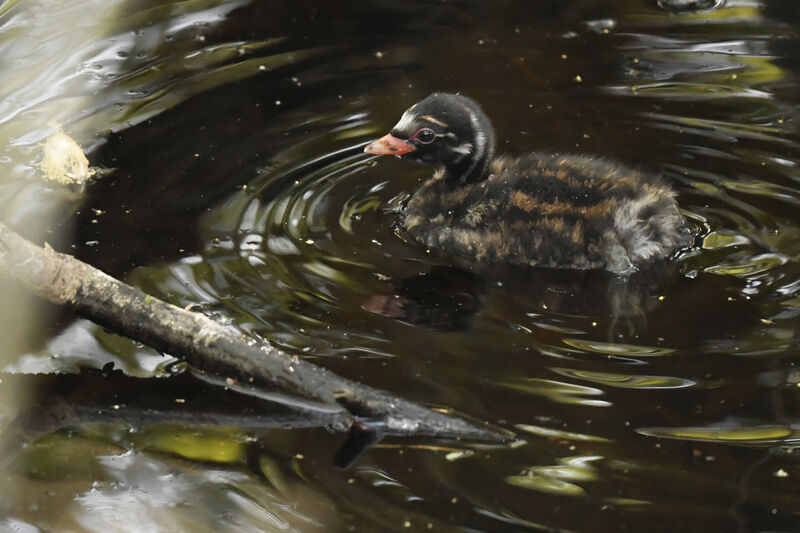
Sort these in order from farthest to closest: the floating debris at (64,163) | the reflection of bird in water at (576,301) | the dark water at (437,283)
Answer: the floating debris at (64,163) → the reflection of bird in water at (576,301) → the dark water at (437,283)

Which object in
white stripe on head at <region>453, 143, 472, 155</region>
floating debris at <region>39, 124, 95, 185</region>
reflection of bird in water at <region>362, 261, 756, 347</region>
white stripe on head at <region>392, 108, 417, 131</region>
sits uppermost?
floating debris at <region>39, 124, 95, 185</region>

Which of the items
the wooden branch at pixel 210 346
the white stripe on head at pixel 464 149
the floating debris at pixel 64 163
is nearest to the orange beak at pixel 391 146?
the white stripe on head at pixel 464 149

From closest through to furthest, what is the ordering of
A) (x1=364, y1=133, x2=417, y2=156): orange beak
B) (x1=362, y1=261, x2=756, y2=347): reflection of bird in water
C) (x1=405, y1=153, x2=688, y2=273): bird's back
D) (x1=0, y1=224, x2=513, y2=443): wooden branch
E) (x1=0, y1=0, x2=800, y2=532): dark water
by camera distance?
(x1=0, y1=0, x2=800, y2=532): dark water, (x1=0, y1=224, x2=513, y2=443): wooden branch, (x1=362, y1=261, x2=756, y2=347): reflection of bird in water, (x1=405, y1=153, x2=688, y2=273): bird's back, (x1=364, y1=133, x2=417, y2=156): orange beak

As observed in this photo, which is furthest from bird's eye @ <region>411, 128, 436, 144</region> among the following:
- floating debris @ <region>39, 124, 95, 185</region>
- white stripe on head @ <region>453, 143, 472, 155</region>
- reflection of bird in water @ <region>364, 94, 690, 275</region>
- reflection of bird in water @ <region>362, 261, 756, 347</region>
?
floating debris @ <region>39, 124, 95, 185</region>

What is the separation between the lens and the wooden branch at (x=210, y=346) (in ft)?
15.5

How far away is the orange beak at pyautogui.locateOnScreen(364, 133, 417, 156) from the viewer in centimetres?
648

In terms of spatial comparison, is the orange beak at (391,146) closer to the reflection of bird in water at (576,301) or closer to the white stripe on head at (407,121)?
the white stripe on head at (407,121)

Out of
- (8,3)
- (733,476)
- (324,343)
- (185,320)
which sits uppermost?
(8,3)

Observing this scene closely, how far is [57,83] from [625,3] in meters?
4.01

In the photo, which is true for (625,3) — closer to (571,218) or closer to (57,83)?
(571,218)

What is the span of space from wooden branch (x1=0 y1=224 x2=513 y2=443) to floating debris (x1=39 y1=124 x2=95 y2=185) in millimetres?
1855

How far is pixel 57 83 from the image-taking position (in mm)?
7957

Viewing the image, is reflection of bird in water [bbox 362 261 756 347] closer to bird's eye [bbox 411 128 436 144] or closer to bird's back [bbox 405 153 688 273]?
bird's back [bbox 405 153 688 273]

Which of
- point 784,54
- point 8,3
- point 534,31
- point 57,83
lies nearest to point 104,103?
point 57,83
